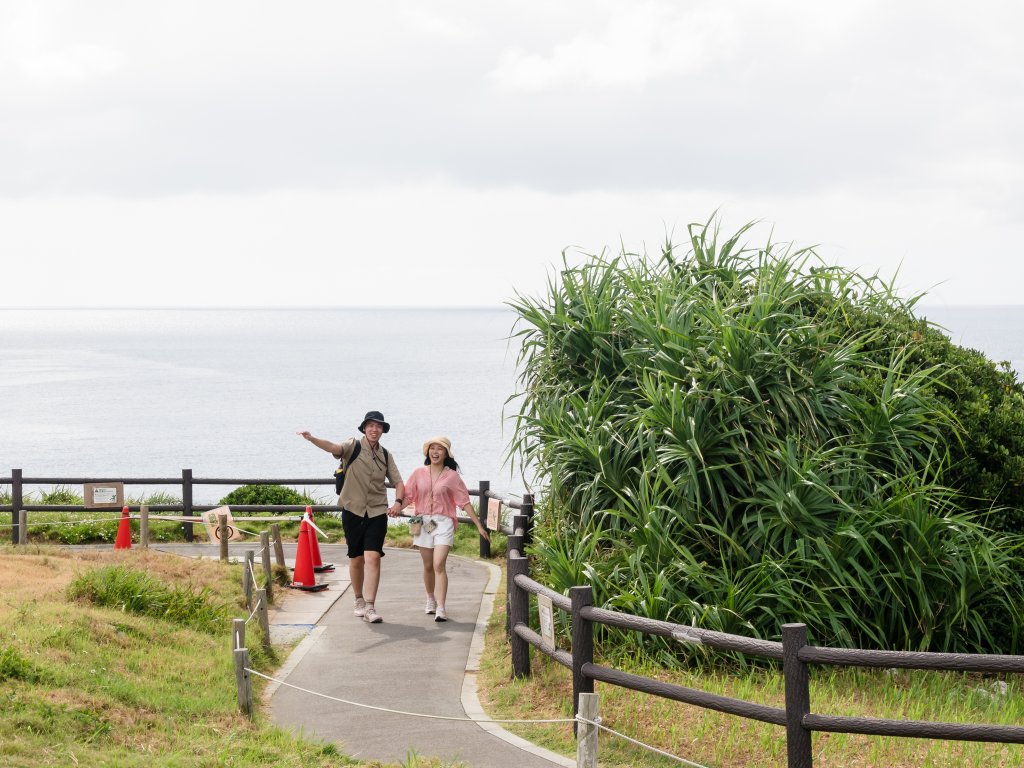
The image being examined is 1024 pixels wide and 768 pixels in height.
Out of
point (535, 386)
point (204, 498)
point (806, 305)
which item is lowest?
point (204, 498)

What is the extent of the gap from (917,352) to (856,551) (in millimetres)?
3267

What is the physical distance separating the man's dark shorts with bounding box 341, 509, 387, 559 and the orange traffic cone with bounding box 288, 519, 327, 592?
2.12m

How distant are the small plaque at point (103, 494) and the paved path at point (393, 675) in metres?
5.34

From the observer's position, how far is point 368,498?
39.0 ft

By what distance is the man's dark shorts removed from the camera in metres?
Result: 11.9

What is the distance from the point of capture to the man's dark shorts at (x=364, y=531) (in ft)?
39.0

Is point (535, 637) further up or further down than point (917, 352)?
further down

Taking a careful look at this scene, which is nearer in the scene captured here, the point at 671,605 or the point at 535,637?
the point at 535,637

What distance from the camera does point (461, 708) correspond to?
8.75 metres

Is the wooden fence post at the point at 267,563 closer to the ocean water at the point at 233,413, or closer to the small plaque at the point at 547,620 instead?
the small plaque at the point at 547,620

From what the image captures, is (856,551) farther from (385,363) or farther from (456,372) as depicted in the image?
(385,363)

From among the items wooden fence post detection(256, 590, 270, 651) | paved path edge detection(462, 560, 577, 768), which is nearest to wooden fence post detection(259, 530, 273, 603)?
wooden fence post detection(256, 590, 270, 651)

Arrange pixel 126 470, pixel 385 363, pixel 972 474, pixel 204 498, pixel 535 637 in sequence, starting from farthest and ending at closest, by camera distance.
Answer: pixel 385 363 → pixel 126 470 → pixel 204 498 → pixel 972 474 → pixel 535 637

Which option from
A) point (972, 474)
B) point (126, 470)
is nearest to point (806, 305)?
point (972, 474)
